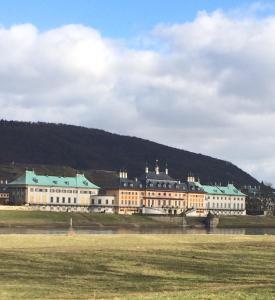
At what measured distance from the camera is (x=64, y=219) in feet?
438

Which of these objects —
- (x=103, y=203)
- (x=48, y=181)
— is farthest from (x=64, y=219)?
(x=103, y=203)

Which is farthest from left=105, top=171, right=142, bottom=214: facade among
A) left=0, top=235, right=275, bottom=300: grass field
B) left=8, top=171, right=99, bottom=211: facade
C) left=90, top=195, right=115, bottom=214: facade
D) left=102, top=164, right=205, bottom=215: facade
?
left=0, top=235, right=275, bottom=300: grass field

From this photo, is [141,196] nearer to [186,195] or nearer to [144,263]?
[186,195]

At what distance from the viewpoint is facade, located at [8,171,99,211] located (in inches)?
6658

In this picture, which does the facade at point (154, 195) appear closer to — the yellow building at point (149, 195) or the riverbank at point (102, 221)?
the yellow building at point (149, 195)

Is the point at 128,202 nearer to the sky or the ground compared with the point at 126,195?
nearer to the ground

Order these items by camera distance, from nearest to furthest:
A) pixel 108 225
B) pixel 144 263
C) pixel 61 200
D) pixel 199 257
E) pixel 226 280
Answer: pixel 226 280 < pixel 144 263 < pixel 199 257 < pixel 108 225 < pixel 61 200

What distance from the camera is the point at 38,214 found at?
442ft

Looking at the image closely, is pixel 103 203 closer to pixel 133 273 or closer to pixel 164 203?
pixel 164 203

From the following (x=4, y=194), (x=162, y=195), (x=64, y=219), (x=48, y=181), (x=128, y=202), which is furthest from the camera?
(x=162, y=195)

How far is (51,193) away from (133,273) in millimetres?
148350

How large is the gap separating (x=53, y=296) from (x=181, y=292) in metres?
4.13

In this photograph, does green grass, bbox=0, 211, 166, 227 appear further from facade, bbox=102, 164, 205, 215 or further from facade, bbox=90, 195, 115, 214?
facade, bbox=102, 164, 205, 215

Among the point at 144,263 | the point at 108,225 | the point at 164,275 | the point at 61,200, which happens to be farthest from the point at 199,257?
the point at 61,200
